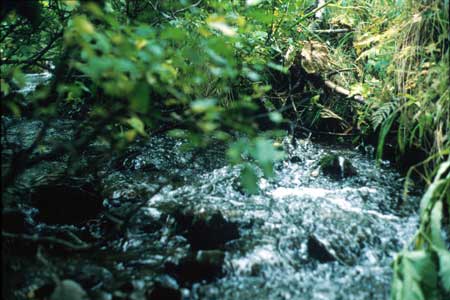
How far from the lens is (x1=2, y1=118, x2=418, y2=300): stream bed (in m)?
1.94

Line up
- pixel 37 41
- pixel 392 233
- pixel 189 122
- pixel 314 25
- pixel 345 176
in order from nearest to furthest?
pixel 189 122
pixel 392 233
pixel 37 41
pixel 345 176
pixel 314 25

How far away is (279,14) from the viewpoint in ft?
13.6

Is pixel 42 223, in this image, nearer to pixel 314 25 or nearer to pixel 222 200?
pixel 222 200

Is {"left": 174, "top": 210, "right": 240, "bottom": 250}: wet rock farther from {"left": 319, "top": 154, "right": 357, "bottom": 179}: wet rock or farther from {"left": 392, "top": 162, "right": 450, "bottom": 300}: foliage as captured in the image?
{"left": 319, "top": 154, "right": 357, "bottom": 179}: wet rock

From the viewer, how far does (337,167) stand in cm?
334

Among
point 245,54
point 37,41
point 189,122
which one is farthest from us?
point 245,54

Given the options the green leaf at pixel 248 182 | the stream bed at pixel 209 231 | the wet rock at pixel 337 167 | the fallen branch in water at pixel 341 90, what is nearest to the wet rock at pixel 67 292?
the stream bed at pixel 209 231

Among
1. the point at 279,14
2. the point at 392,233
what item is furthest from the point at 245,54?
the point at 392,233

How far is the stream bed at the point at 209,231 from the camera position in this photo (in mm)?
1943

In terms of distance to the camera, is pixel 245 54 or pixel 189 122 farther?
pixel 245 54

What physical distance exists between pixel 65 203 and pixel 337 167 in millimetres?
2328

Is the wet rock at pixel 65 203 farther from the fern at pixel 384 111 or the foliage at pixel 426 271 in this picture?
the fern at pixel 384 111

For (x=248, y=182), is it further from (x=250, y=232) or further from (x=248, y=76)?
(x=248, y=76)

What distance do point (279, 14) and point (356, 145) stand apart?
172cm
